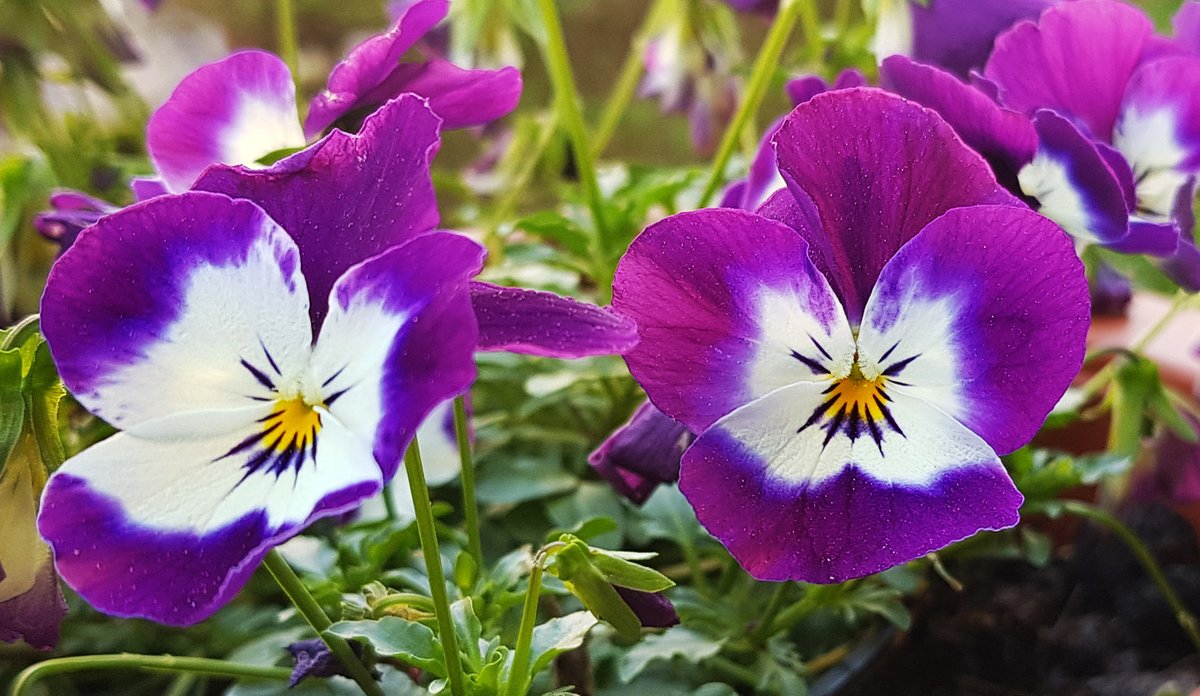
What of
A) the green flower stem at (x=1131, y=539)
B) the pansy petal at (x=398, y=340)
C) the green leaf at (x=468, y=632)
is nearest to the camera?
the pansy petal at (x=398, y=340)

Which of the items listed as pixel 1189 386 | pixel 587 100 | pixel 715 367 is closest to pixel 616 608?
pixel 715 367

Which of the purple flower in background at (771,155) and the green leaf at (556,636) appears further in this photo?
the purple flower in background at (771,155)

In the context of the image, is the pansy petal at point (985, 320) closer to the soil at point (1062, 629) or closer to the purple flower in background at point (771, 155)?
the purple flower in background at point (771, 155)

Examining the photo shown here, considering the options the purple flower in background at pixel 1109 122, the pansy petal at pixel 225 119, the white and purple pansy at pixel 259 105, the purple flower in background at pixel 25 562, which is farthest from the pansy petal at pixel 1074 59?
the purple flower in background at pixel 25 562

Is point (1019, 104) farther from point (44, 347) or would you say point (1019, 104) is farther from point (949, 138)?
point (44, 347)

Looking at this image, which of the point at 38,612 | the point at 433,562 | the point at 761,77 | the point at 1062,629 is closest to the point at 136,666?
the point at 38,612

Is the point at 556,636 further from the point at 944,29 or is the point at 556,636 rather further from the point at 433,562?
the point at 944,29
